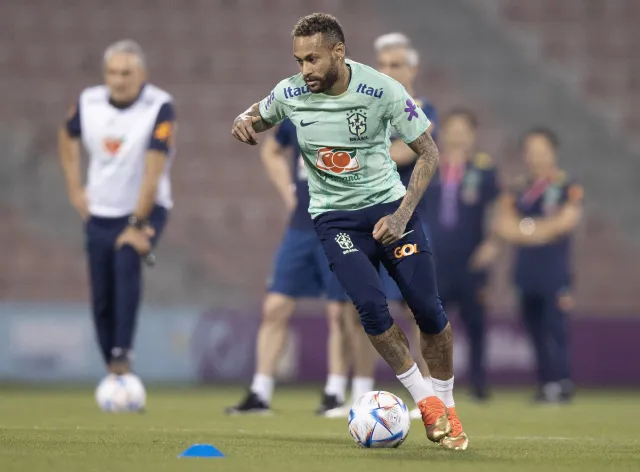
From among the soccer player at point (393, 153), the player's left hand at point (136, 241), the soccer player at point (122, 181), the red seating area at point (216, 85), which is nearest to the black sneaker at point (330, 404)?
the soccer player at point (393, 153)

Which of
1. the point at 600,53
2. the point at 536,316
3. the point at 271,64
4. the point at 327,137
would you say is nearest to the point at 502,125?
the point at 600,53

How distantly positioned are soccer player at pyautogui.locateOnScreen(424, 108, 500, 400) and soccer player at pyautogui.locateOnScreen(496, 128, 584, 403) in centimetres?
39

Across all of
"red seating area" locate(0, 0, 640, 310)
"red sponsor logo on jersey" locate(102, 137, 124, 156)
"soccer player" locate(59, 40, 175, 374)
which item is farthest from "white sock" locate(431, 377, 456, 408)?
"red seating area" locate(0, 0, 640, 310)

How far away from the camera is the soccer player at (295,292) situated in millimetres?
8492

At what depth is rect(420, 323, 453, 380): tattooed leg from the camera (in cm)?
614

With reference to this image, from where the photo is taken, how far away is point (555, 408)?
10.0 metres

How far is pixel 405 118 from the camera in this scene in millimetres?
6066

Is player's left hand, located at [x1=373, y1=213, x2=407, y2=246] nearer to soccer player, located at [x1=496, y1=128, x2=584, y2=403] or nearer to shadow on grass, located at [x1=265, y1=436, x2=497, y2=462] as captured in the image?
shadow on grass, located at [x1=265, y1=436, x2=497, y2=462]

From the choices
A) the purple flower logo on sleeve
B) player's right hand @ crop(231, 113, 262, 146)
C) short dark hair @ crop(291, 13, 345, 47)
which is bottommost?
player's right hand @ crop(231, 113, 262, 146)

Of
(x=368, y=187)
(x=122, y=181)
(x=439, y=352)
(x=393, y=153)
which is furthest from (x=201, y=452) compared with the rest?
(x=122, y=181)

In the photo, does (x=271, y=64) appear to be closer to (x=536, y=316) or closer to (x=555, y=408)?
(x=536, y=316)

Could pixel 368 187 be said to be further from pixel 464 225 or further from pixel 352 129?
pixel 464 225

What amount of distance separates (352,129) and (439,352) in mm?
1132

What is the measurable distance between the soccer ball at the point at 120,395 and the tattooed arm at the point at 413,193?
9.93 feet
